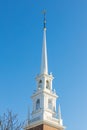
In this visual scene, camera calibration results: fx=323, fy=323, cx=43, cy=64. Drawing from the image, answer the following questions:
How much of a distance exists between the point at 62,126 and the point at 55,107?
4.51 metres

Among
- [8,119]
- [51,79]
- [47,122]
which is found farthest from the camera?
[51,79]

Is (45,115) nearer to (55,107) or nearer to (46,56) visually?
(55,107)

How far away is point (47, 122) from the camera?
52.2m

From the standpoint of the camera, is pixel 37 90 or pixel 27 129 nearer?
pixel 27 129

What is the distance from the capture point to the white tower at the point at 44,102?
175ft

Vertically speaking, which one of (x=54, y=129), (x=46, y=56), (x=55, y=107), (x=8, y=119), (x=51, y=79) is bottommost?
(x=8, y=119)

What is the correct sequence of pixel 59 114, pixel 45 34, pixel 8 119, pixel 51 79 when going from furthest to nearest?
pixel 45 34, pixel 51 79, pixel 59 114, pixel 8 119

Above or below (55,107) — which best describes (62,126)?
below

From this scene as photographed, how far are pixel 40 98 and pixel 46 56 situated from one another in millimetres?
9844

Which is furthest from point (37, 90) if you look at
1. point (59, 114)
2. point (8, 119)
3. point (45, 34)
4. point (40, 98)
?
point (8, 119)

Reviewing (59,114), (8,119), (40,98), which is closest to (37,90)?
(40,98)

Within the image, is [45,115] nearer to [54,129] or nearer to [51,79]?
[54,129]

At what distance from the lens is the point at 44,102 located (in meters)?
55.7

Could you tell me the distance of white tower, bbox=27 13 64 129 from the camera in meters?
53.4
